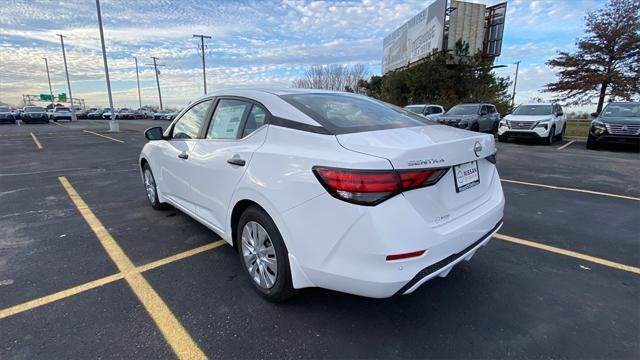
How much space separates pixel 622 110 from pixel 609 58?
11.9 m

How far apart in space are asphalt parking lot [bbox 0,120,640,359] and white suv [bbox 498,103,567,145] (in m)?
9.68

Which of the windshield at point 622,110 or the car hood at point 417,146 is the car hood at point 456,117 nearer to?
the windshield at point 622,110

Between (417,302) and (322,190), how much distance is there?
1320 millimetres

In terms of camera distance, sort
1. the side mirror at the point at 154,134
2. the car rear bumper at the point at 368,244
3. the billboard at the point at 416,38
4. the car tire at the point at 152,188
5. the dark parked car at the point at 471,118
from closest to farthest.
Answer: the car rear bumper at the point at 368,244, the side mirror at the point at 154,134, the car tire at the point at 152,188, the dark parked car at the point at 471,118, the billboard at the point at 416,38

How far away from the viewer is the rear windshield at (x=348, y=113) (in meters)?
2.43

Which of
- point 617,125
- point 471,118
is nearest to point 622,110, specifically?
point 617,125

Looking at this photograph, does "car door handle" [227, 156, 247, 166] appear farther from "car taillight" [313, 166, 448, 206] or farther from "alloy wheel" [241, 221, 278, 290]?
"car taillight" [313, 166, 448, 206]

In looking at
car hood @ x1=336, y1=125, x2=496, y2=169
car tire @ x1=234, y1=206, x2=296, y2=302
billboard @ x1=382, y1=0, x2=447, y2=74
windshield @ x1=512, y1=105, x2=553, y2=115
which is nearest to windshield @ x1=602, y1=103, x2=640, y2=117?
windshield @ x1=512, y1=105, x2=553, y2=115

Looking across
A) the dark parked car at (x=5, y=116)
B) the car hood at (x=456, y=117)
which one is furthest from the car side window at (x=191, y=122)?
the dark parked car at (x=5, y=116)

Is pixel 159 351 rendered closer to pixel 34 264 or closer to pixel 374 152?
pixel 374 152

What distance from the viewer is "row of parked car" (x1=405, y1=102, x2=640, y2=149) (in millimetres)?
11000

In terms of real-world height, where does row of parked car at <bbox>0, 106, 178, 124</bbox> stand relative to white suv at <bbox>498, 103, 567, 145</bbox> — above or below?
below

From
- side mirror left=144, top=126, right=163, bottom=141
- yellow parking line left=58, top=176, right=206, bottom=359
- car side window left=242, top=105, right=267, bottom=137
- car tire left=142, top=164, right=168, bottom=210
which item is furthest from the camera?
car tire left=142, top=164, right=168, bottom=210

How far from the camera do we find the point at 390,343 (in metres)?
2.19
